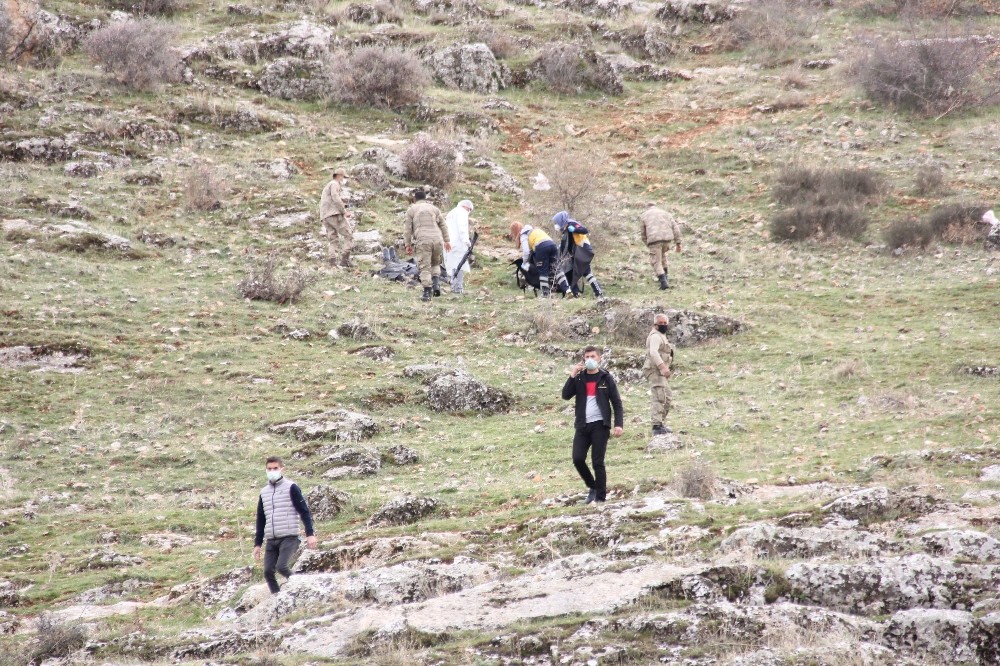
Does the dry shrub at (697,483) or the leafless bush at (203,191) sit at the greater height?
the leafless bush at (203,191)

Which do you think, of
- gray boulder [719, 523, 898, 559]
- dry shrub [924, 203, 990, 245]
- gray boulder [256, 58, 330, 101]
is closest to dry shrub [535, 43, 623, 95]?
gray boulder [256, 58, 330, 101]

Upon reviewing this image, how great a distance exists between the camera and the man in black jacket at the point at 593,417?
1109 cm

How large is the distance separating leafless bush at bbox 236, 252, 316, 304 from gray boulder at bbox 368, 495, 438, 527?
9.86 m

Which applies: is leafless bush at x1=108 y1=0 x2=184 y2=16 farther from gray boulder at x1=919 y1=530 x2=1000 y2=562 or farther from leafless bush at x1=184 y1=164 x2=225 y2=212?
gray boulder at x1=919 y1=530 x2=1000 y2=562

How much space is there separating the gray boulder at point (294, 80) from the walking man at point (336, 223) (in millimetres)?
11616

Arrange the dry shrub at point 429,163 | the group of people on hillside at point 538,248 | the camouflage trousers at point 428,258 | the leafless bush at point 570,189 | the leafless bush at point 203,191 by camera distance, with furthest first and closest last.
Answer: the dry shrub at point 429,163 < the leafless bush at point 570,189 < the leafless bush at point 203,191 < the camouflage trousers at point 428,258 < the group of people on hillside at point 538,248

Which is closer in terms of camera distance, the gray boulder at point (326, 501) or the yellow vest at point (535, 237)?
the gray boulder at point (326, 501)

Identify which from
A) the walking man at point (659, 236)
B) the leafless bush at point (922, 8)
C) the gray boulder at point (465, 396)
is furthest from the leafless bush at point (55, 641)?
the leafless bush at point (922, 8)

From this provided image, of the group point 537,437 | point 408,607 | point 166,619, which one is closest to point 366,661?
point 408,607

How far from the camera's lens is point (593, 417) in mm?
11328

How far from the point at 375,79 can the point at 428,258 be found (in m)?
14.1

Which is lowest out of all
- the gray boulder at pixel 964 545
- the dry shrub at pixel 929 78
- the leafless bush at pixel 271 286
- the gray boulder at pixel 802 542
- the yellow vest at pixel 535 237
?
the gray boulder at pixel 802 542

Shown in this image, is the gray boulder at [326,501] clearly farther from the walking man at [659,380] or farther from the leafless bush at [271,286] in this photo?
the leafless bush at [271,286]

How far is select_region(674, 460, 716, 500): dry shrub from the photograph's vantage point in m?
10.8
